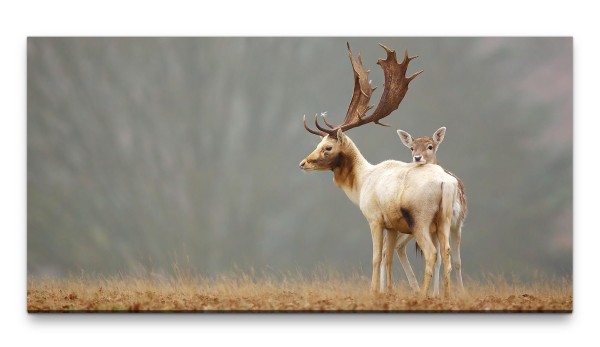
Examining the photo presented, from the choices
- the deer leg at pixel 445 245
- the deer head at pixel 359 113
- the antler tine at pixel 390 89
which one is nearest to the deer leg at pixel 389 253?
the deer leg at pixel 445 245

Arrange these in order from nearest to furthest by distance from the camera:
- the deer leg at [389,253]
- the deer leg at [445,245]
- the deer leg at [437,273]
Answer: the deer leg at [445,245], the deer leg at [437,273], the deer leg at [389,253]

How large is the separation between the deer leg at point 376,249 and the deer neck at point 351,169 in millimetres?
330

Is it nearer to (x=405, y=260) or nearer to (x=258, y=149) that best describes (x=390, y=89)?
(x=258, y=149)

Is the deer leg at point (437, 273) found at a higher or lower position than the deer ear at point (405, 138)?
lower

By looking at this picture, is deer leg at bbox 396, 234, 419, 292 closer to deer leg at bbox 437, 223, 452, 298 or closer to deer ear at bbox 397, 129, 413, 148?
deer leg at bbox 437, 223, 452, 298

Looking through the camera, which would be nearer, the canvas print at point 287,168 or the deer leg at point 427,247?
the deer leg at point 427,247

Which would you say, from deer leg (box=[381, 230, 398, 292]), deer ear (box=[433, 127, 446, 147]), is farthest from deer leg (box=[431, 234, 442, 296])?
deer ear (box=[433, 127, 446, 147])

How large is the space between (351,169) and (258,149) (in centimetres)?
74

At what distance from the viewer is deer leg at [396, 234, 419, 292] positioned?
7734mm

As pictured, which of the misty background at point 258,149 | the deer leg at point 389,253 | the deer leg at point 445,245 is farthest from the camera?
the misty background at point 258,149

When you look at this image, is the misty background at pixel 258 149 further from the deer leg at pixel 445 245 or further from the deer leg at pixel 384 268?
the deer leg at pixel 445 245

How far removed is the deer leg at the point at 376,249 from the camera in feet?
25.1

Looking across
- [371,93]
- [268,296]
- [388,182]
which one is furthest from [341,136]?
[268,296]
